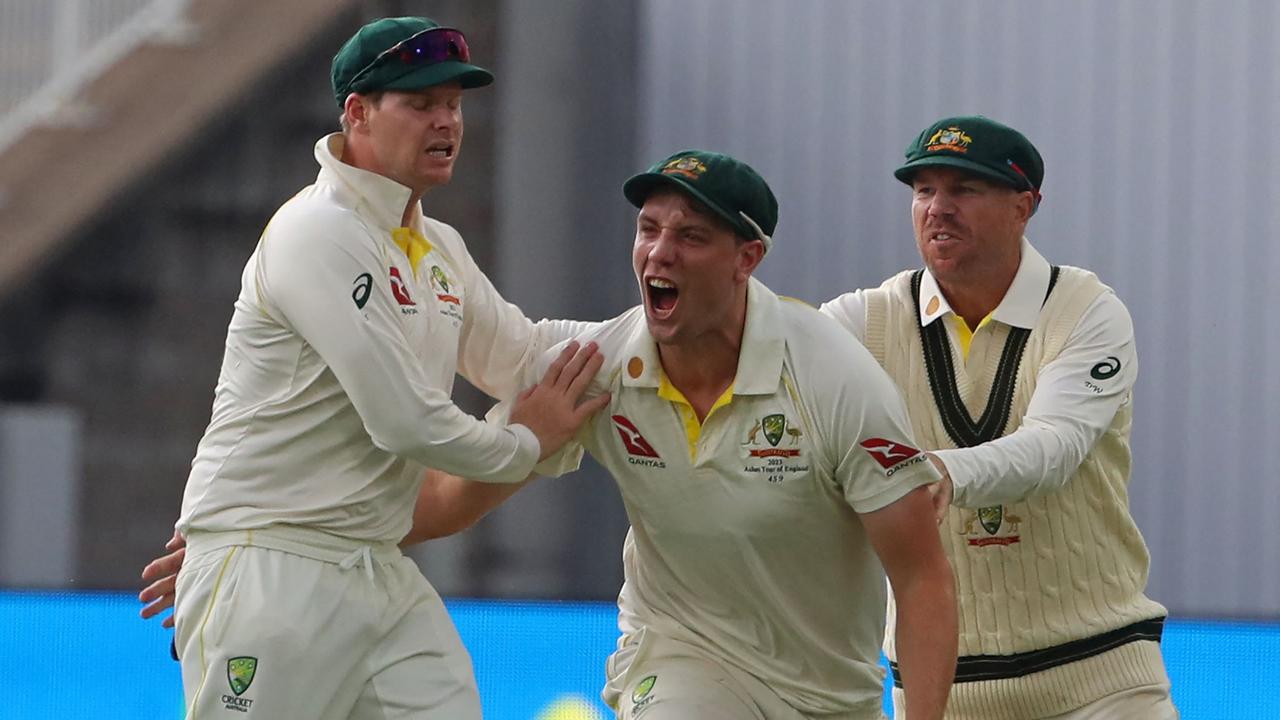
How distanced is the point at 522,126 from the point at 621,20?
1.81 feet

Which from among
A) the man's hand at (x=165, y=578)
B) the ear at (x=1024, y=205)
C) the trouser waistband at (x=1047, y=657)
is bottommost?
the trouser waistband at (x=1047, y=657)

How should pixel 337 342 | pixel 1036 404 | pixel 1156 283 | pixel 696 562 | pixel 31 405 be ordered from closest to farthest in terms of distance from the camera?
pixel 337 342
pixel 696 562
pixel 1036 404
pixel 1156 283
pixel 31 405

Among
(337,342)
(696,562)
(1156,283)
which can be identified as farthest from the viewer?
(1156,283)

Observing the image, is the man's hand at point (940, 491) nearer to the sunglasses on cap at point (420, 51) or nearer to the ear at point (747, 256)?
the ear at point (747, 256)

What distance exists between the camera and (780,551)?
2.83m

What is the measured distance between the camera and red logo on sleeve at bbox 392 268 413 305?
278 centimetres

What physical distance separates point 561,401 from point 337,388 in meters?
0.39

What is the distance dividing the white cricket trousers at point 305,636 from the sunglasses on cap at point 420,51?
30.7 inches

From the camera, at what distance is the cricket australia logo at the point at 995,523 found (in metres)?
3.16

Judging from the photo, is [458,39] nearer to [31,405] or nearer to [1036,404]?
[1036,404]

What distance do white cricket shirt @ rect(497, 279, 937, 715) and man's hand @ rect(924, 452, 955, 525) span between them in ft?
0.23

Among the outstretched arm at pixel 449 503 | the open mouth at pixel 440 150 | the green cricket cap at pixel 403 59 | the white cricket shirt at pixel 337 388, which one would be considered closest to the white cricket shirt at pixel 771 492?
the white cricket shirt at pixel 337 388

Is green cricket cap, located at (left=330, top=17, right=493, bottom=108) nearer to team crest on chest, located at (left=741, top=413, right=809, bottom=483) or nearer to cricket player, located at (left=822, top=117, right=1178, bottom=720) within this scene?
team crest on chest, located at (left=741, top=413, right=809, bottom=483)

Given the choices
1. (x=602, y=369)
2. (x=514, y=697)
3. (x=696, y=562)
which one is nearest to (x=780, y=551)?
(x=696, y=562)
